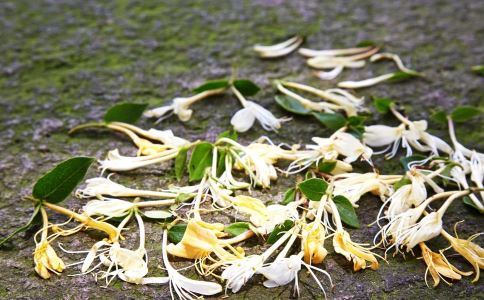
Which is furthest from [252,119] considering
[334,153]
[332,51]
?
[332,51]

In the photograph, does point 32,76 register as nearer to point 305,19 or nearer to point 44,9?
point 44,9

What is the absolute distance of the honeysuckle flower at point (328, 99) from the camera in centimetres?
125

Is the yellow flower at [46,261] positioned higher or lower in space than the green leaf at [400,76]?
higher

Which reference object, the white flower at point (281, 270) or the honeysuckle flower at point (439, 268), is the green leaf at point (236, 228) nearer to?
the white flower at point (281, 270)

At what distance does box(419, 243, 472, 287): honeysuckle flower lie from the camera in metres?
0.88

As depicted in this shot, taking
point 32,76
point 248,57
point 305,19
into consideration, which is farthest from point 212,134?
point 305,19

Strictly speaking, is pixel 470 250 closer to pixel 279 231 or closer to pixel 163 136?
pixel 279 231

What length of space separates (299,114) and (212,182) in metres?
0.33

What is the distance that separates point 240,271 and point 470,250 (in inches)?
14.1

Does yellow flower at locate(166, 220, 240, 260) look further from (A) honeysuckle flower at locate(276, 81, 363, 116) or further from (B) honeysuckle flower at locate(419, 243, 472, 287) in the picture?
(A) honeysuckle flower at locate(276, 81, 363, 116)

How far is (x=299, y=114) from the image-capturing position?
126 centimetres

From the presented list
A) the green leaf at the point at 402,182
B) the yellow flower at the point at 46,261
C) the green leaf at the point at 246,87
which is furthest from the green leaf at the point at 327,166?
the yellow flower at the point at 46,261

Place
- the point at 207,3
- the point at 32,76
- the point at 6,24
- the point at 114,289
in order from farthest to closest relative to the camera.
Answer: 1. the point at 207,3
2. the point at 6,24
3. the point at 32,76
4. the point at 114,289

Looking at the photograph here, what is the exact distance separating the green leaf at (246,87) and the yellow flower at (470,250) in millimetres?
548
